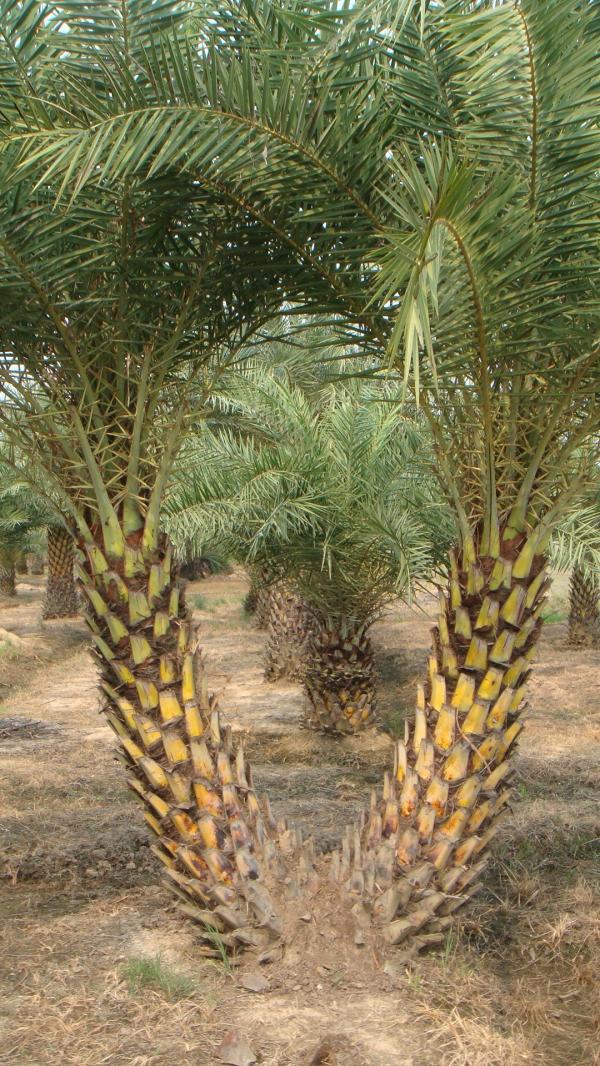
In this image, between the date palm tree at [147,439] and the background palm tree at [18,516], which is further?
the background palm tree at [18,516]

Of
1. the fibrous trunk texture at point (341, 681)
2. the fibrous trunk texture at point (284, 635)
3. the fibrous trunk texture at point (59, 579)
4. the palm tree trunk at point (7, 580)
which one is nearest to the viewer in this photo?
the fibrous trunk texture at point (341, 681)

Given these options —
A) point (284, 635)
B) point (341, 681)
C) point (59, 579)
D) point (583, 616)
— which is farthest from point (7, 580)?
point (341, 681)

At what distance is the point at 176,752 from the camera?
415cm

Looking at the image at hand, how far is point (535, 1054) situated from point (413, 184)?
313 centimetres

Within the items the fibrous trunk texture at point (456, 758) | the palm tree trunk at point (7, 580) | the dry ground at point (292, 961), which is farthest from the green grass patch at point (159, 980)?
the palm tree trunk at point (7, 580)

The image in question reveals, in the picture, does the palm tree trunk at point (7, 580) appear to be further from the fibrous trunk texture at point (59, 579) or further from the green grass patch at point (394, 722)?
the green grass patch at point (394, 722)

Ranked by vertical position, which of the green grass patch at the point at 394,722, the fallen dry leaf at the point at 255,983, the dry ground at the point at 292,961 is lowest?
the green grass patch at the point at 394,722

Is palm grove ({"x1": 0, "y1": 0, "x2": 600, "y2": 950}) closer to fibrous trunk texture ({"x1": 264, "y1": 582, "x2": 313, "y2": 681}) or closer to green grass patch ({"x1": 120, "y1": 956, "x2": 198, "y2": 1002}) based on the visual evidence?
green grass patch ({"x1": 120, "y1": 956, "x2": 198, "y2": 1002})

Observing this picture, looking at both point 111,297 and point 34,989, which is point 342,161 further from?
point 34,989

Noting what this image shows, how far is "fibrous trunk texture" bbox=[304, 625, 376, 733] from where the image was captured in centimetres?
933

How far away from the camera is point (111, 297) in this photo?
3682 mm

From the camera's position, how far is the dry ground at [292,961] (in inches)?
142

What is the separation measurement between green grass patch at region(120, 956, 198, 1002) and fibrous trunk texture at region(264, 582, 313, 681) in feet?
24.7

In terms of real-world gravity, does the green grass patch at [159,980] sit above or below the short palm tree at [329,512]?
below
